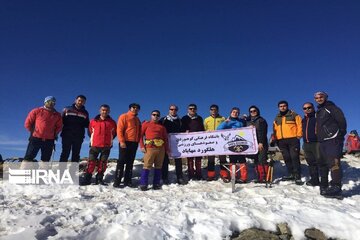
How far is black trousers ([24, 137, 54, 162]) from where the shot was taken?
32.0 ft

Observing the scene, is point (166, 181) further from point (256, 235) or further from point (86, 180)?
point (256, 235)

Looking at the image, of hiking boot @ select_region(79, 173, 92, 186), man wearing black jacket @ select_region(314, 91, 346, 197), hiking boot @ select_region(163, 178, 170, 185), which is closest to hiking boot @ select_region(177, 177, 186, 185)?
hiking boot @ select_region(163, 178, 170, 185)

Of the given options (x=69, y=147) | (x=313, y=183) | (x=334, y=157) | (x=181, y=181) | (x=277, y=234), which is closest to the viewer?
(x=277, y=234)

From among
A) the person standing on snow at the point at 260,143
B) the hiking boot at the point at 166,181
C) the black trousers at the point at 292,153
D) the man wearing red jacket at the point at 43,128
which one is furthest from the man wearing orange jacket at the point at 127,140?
the black trousers at the point at 292,153

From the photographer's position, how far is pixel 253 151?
33.5ft

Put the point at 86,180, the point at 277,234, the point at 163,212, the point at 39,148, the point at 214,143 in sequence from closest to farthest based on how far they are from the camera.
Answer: the point at 277,234 → the point at 163,212 → the point at 86,180 → the point at 39,148 → the point at 214,143

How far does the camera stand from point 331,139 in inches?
325

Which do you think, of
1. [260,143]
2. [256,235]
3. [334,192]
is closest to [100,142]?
[260,143]

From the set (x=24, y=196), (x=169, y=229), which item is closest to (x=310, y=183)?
(x=169, y=229)

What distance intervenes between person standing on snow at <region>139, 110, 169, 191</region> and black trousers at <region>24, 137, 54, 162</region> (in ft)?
10.2

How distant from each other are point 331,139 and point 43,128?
28.1 feet

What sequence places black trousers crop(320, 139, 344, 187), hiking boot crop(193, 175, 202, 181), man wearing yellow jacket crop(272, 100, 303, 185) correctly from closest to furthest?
black trousers crop(320, 139, 344, 187) → man wearing yellow jacket crop(272, 100, 303, 185) → hiking boot crop(193, 175, 202, 181)

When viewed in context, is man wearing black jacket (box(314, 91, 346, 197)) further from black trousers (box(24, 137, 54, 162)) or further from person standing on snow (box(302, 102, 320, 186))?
black trousers (box(24, 137, 54, 162))

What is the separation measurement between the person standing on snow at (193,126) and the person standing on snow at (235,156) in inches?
29.4
